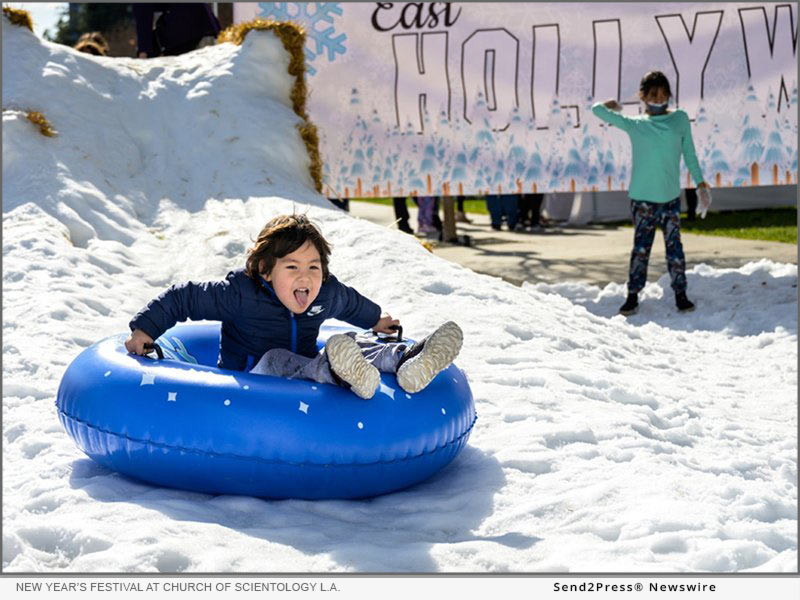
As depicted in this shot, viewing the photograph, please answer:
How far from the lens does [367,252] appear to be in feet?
23.1

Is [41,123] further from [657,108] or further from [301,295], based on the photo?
[301,295]

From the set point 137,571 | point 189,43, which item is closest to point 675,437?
point 137,571

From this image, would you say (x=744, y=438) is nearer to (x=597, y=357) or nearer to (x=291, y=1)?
(x=597, y=357)

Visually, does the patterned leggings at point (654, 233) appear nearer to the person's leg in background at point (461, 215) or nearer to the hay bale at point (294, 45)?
the hay bale at point (294, 45)

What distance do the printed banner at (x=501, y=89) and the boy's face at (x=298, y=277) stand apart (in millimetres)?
5195

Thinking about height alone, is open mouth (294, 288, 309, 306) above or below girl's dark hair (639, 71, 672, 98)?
below

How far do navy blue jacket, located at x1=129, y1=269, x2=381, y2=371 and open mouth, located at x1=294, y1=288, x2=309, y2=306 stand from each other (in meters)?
0.11

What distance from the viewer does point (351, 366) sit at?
370 cm

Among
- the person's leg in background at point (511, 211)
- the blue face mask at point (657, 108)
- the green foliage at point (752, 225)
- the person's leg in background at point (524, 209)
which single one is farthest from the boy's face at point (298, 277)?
the person's leg in background at point (524, 209)

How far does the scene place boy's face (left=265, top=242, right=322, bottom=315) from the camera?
12.9 feet

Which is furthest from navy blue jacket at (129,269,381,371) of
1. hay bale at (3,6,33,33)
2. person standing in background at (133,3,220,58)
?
person standing in background at (133,3,220,58)

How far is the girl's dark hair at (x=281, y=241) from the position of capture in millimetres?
3906

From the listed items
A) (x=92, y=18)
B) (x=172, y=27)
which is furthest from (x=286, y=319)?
(x=92, y=18)

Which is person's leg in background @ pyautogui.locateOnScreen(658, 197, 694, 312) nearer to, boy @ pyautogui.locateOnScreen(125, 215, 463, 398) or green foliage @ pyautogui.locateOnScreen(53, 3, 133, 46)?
boy @ pyautogui.locateOnScreen(125, 215, 463, 398)
